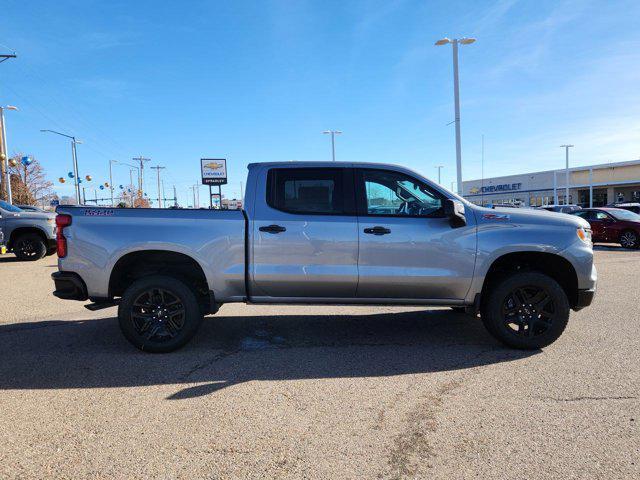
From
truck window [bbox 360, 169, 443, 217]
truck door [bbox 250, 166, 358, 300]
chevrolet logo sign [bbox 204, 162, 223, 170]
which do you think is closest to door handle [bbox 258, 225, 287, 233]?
truck door [bbox 250, 166, 358, 300]

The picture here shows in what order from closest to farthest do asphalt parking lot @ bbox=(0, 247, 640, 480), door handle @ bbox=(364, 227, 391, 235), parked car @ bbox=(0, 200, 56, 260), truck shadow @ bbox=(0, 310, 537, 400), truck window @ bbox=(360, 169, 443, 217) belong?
asphalt parking lot @ bbox=(0, 247, 640, 480) < truck shadow @ bbox=(0, 310, 537, 400) < door handle @ bbox=(364, 227, 391, 235) < truck window @ bbox=(360, 169, 443, 217) < parked car @ bbox=(0, 200, 56, 260)

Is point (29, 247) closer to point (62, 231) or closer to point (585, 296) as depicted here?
point (62, 231)

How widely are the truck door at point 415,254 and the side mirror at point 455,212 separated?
0.08 metres

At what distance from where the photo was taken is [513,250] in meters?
4.59

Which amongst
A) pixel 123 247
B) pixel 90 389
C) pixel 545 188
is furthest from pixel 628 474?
pixel 545 188

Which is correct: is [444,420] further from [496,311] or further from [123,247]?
[123,247]

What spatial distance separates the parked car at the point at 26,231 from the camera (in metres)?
12.7

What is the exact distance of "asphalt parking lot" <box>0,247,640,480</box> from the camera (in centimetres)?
269

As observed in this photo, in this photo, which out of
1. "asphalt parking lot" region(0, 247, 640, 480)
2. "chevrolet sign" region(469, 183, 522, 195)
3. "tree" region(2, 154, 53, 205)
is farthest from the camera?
"chevrolet sign" region(469, 183, 522, 195)

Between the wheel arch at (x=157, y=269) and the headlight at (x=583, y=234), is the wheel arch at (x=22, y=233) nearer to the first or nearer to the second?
the wheel arch at (x=157, y=269)

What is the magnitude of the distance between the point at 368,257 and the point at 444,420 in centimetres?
182

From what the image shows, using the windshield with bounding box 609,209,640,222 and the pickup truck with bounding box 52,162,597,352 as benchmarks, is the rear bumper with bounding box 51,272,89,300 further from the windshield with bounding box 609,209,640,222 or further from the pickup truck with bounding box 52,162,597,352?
the windshield with bounding box 609,209,640,222

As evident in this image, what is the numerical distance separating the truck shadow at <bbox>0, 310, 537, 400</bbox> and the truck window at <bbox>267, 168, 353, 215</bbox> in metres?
1.52

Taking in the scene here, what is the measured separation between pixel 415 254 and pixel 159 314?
2.76m
